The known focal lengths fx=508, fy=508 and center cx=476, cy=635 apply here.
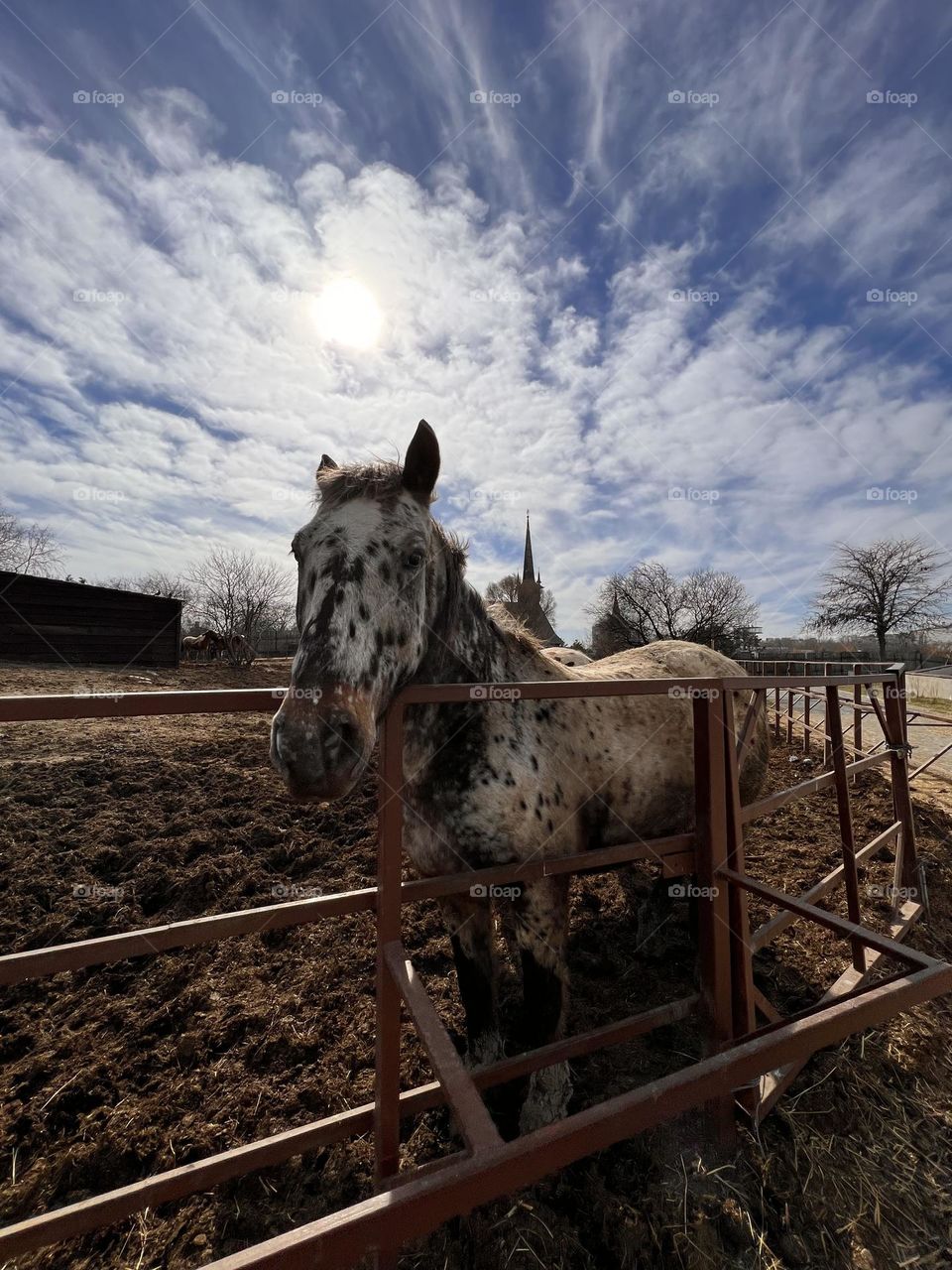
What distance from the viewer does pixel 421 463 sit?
7.64 feet

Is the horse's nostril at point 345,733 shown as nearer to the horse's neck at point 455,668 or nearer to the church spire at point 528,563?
the horse's neck at point 455,668

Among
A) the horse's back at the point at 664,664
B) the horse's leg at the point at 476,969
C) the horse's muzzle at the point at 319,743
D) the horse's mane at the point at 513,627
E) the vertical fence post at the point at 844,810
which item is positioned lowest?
the horse's leg at the point at 476,969

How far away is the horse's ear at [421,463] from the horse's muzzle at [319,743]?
1.12 m

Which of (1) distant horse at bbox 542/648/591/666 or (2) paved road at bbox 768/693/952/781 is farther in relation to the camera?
(2) paved road at bbox 768/693/952/781

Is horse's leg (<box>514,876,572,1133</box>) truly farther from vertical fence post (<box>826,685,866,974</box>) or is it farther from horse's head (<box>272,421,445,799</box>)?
vertical fence post (<box>826,685,866,974</box>)

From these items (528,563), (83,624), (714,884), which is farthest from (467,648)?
(528,563)

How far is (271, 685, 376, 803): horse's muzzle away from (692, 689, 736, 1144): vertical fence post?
1.46 meters

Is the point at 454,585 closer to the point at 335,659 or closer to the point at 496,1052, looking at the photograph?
the point at 335,659

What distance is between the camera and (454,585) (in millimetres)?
2553

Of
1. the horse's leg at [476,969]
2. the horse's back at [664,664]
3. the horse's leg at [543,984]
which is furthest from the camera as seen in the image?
the horse's back at [664,664]

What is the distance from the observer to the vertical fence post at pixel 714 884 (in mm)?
2199

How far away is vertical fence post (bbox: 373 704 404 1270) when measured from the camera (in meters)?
1.64

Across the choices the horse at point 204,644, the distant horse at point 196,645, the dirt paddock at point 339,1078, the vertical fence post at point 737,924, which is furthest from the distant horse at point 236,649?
the vertical fence post at point 737,924

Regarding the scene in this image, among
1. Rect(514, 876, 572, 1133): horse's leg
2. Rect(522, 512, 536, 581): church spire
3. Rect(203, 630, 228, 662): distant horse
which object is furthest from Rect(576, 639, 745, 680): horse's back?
Rect(522, 512, 536, 581): church spire
